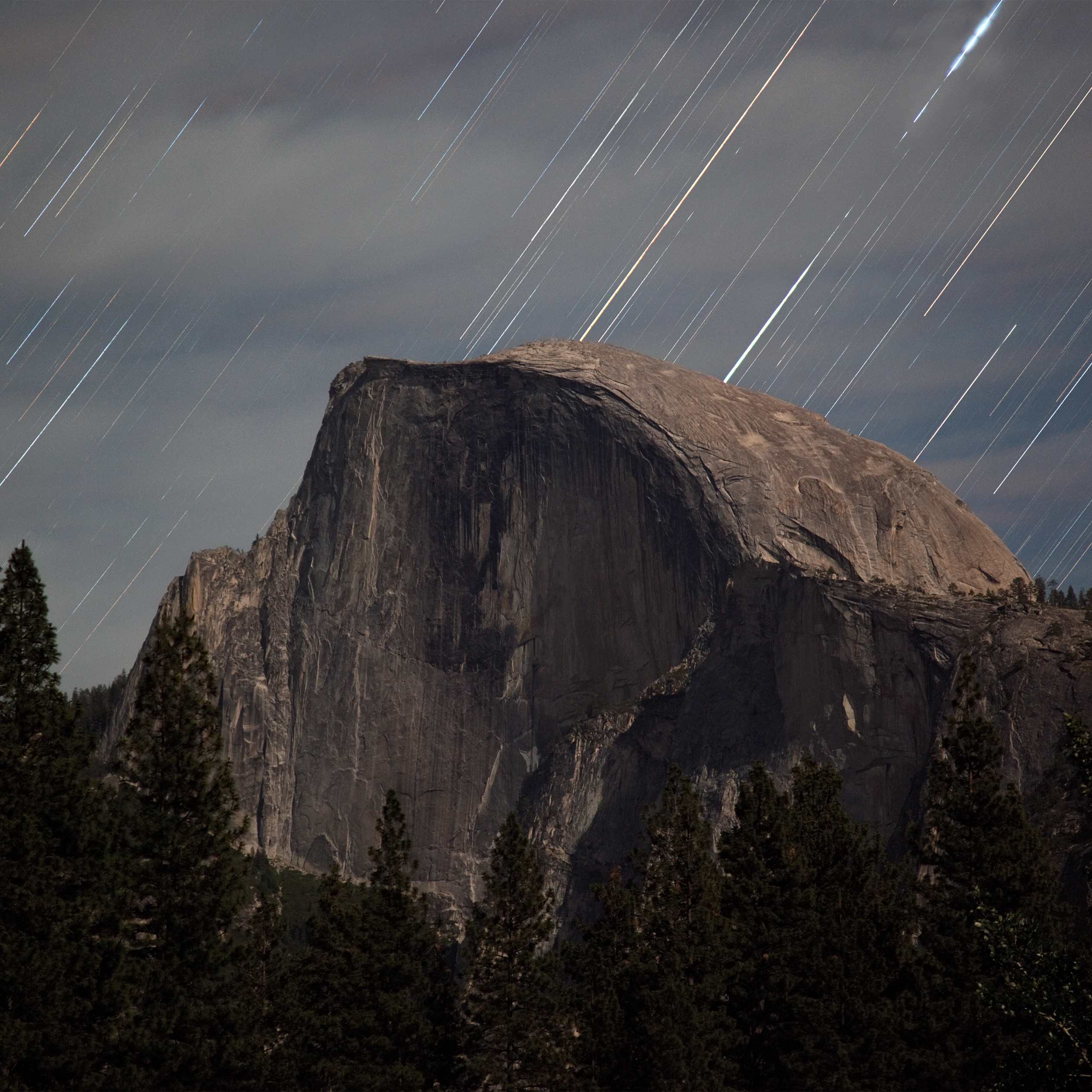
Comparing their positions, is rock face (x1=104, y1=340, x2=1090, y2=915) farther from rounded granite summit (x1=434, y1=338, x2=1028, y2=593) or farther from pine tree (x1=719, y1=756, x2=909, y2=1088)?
pine tree (x1=719, y1=756, x2=909, y2=1088)

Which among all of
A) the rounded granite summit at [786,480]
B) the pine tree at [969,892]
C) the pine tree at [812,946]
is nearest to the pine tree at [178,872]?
the pine tree at [812,946]

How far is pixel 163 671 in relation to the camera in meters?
46.8

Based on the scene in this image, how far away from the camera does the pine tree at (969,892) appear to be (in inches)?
1937

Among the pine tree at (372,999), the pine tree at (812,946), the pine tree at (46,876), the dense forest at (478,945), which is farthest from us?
the pine tree at (812,946)

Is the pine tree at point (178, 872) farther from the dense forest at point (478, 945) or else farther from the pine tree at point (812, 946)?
the pine tree at point (812, 946)

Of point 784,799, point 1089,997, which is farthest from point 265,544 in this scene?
point 1089,997

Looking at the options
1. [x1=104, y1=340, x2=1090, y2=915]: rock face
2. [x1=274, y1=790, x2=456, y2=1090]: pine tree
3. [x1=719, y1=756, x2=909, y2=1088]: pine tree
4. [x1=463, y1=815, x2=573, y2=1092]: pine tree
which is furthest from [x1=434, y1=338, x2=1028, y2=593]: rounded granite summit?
[x1=274, y1=790, x2=456, y2=1090]: pine tree

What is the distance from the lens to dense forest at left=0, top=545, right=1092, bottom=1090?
40.8 m

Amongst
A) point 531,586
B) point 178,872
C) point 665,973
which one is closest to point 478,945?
point 665,973

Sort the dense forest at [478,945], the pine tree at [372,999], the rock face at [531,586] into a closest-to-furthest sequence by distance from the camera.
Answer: the dense forest at [478,945] → the pine tree at [372,999] → the rock face at [531,586]

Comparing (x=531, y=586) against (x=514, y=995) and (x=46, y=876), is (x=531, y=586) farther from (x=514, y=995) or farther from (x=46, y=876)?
(x=46, y=876)

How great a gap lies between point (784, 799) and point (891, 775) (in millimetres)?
61752

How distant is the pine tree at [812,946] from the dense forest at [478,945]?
96mm

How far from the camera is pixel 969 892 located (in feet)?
156
